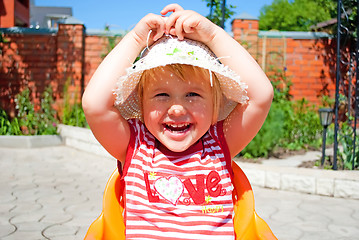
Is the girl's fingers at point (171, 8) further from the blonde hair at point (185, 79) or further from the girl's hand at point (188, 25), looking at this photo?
the blonde hair at point (185, 79)

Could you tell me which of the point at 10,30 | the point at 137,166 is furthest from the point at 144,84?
the point at 10,30

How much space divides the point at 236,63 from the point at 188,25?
0.76 ft

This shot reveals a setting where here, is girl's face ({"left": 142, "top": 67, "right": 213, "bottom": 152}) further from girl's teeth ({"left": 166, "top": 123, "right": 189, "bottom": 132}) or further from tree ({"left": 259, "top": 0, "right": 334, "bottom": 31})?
tree ({"left": 259, "top": 0, "right": 334, "bottom": 31})

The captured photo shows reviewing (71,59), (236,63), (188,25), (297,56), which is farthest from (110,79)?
(297,56)

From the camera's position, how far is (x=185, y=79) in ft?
4.13

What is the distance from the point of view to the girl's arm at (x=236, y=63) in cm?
122

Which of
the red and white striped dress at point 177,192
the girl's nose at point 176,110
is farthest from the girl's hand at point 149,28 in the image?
the red and white striped dress at point 177,192

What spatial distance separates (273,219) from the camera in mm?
2781

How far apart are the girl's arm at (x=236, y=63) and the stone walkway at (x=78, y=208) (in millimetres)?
1329

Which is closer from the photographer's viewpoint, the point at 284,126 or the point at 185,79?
the point at 185,79

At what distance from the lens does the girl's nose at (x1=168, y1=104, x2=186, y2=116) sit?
1.22 meters

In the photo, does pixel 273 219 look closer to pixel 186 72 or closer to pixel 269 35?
pixel 186 72

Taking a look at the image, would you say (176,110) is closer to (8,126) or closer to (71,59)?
(8,126)

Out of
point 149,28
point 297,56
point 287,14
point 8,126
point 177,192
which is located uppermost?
point 287,14
